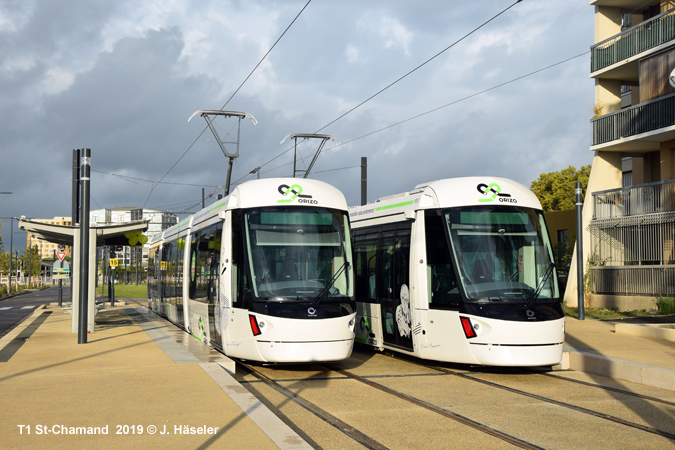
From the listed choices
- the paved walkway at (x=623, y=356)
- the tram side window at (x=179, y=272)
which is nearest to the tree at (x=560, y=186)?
the paved walkway at (x=623, y=356)

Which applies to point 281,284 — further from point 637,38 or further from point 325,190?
point 637,38

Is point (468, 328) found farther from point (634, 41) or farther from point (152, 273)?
point (634, 41)

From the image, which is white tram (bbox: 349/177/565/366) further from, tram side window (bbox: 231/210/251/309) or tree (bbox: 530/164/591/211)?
tree (bbox: 530/164/591/211)

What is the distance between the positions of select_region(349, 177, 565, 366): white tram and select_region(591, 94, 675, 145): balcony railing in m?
16.5

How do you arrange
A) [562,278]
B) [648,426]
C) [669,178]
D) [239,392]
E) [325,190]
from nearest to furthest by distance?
1. [648,426]
2. [239,392]
3. [325,190]
4. [669,178]
5. [562,278]

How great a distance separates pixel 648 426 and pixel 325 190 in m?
6.43

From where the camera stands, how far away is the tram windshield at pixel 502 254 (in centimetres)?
1086

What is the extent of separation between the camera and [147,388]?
8719 millimetres

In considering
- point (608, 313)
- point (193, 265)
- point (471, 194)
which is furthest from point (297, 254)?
point (608, 313)

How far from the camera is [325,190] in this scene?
1205 centimetres

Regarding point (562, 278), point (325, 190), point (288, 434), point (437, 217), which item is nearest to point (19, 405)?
point (288, 434)

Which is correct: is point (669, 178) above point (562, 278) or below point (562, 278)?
above

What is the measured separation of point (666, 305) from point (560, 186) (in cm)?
3601

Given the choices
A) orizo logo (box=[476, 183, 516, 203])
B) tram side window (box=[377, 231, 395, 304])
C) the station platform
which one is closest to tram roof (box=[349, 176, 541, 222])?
orizo logo (box=[476, 183, 516, 203])
